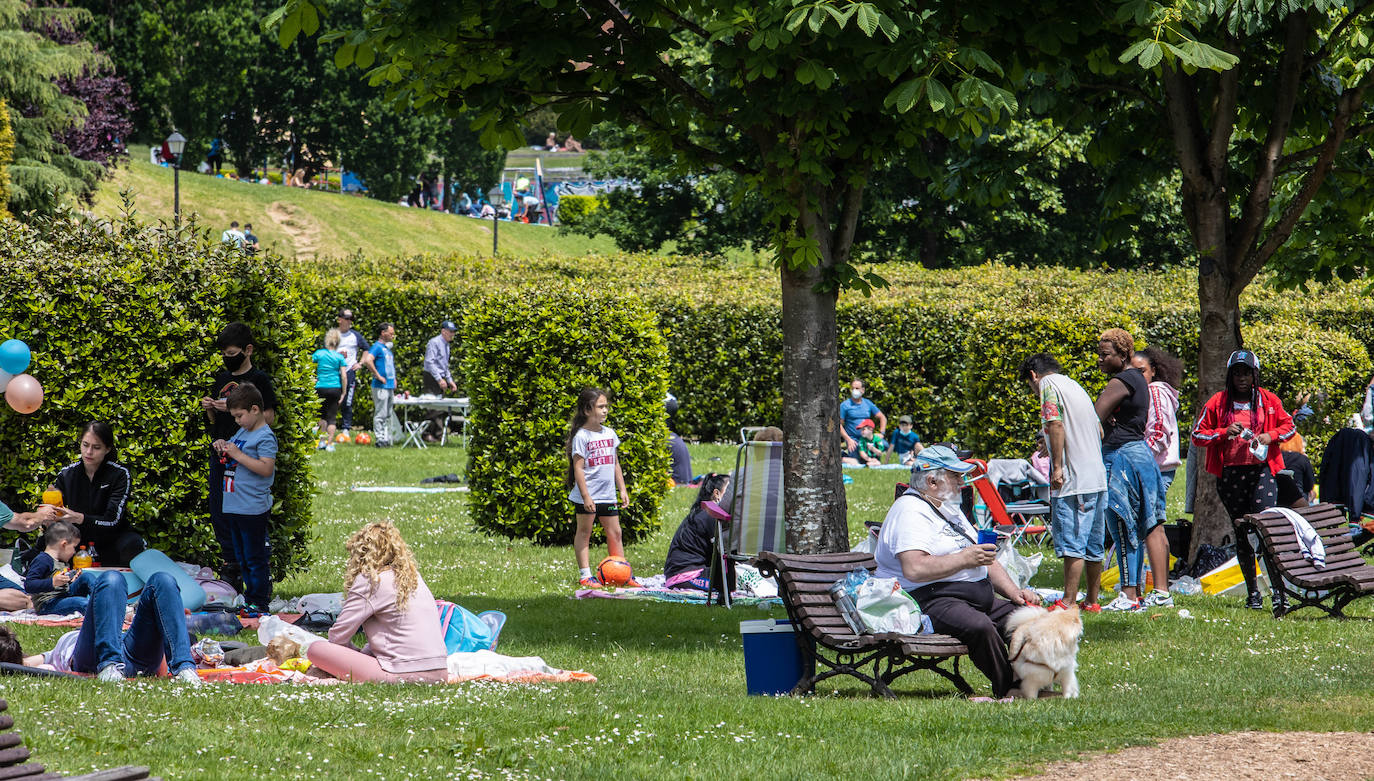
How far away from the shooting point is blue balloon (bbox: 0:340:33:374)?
374 inches

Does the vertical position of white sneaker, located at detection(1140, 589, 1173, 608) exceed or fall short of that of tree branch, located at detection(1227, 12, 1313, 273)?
it falls short

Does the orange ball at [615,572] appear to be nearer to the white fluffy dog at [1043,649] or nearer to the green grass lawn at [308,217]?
the white fluffy dog at [1043,649]

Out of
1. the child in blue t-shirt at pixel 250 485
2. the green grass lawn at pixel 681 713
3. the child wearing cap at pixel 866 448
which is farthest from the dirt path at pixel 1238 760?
the child wearing cap at pixel 866 448

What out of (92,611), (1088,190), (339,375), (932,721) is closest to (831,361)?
(932,721)

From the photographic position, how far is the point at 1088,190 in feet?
127

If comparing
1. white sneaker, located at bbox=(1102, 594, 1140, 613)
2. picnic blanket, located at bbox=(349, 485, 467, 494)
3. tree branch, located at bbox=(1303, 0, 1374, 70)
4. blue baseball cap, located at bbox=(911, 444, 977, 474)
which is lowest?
white sneaker, located at bbox=(1102, 594, 1140, 613)

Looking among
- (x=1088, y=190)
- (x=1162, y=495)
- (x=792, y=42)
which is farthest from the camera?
(x=1088, y=190)

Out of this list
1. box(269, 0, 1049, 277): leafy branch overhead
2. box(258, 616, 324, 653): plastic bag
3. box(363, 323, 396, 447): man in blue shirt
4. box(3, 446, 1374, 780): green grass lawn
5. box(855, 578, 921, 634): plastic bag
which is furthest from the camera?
box(363, 323, 396, 447): man in blue shirt

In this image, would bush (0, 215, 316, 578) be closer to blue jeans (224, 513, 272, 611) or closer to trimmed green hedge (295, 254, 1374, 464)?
blue jeans (224, 513, 272, 611)

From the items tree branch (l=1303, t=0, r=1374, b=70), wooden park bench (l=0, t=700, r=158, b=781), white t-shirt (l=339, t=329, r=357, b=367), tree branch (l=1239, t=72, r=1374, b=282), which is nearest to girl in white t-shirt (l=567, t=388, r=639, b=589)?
tree branch (l=1239, t=72, r=1374, b=282)

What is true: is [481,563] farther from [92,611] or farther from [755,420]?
[755,420]

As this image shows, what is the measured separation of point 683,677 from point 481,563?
445cm

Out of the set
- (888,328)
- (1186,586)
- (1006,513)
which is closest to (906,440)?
(888,328)

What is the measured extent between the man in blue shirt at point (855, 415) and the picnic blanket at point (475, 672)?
13.6 m
